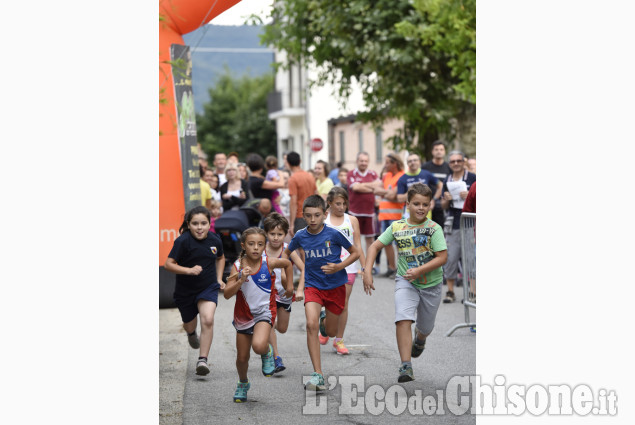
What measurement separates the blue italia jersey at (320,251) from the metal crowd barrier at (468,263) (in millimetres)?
2377

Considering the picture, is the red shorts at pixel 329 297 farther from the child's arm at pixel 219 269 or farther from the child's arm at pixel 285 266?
the child's arm at pixel 219 269

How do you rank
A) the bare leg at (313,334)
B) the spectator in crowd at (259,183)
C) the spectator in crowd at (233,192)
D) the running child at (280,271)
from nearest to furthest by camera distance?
the bare leg at (313,334), the running child at (280,271), the spectator in crowd at (233,192), the spectator in crowd at (259,183)

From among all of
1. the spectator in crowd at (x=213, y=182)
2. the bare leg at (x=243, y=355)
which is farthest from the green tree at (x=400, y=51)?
the bare leg at (x=243, y=355)

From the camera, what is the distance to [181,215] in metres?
11.0

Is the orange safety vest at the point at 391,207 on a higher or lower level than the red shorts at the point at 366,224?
higher

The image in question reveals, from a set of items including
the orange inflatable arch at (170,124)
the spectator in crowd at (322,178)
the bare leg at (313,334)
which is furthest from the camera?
the spectator in crowd at (322,178)

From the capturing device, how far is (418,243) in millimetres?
7320

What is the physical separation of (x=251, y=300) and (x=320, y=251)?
0.80 metres

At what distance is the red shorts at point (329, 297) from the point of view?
7.63 meters

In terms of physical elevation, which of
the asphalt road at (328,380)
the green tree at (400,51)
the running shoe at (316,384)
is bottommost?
the asphalt road at (328,380)

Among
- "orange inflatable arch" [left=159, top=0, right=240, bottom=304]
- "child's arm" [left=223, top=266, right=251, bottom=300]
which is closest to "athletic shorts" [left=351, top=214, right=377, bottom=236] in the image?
"orange inflatable arch" [left=159, top=0, right=240, bottom=304]

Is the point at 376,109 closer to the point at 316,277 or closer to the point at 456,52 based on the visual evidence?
the point at 456,52
